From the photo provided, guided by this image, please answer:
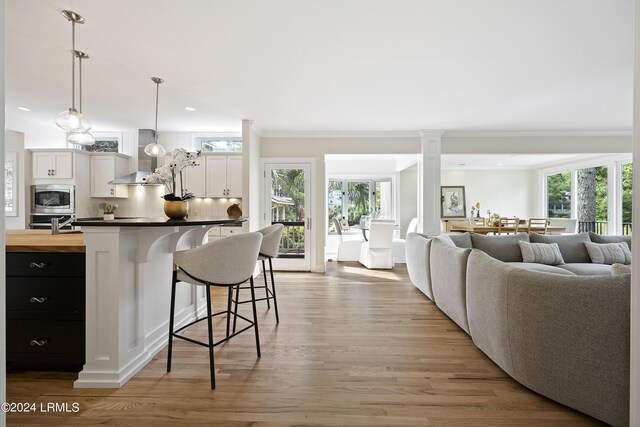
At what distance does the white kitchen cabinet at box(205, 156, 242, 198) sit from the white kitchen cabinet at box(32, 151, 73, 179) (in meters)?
2.24

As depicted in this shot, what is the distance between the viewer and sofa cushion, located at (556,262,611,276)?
3590 millimetres

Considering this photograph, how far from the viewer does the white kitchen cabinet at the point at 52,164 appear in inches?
205

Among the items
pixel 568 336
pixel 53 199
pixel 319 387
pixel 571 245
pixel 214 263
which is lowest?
pixel 319 387

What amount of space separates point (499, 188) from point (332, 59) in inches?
333

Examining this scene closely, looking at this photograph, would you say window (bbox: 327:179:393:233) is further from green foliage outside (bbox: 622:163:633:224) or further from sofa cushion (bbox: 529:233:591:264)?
green foliage outside (bbox: 622:163:633:224)

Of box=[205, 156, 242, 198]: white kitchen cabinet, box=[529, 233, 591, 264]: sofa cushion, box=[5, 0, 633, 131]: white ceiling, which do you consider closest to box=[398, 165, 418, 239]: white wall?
box=[5, 0, 633, 131]: white ceiling

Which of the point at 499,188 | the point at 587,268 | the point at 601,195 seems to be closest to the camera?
the point at 587,268

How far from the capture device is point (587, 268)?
146 inches

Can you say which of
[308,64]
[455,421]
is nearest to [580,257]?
[455,421]

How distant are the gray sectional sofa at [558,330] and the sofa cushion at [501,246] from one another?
1.88 meters

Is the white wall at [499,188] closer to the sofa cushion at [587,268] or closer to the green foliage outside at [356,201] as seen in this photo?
the green foliage outside at [356,201]

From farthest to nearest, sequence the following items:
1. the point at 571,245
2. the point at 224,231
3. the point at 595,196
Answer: the point at 595,196 < the point at 224,231 < the point at 571,245

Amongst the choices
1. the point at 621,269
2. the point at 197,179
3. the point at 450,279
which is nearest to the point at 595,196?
the point at 450,279

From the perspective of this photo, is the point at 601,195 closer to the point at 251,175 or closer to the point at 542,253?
the point at 542,253
